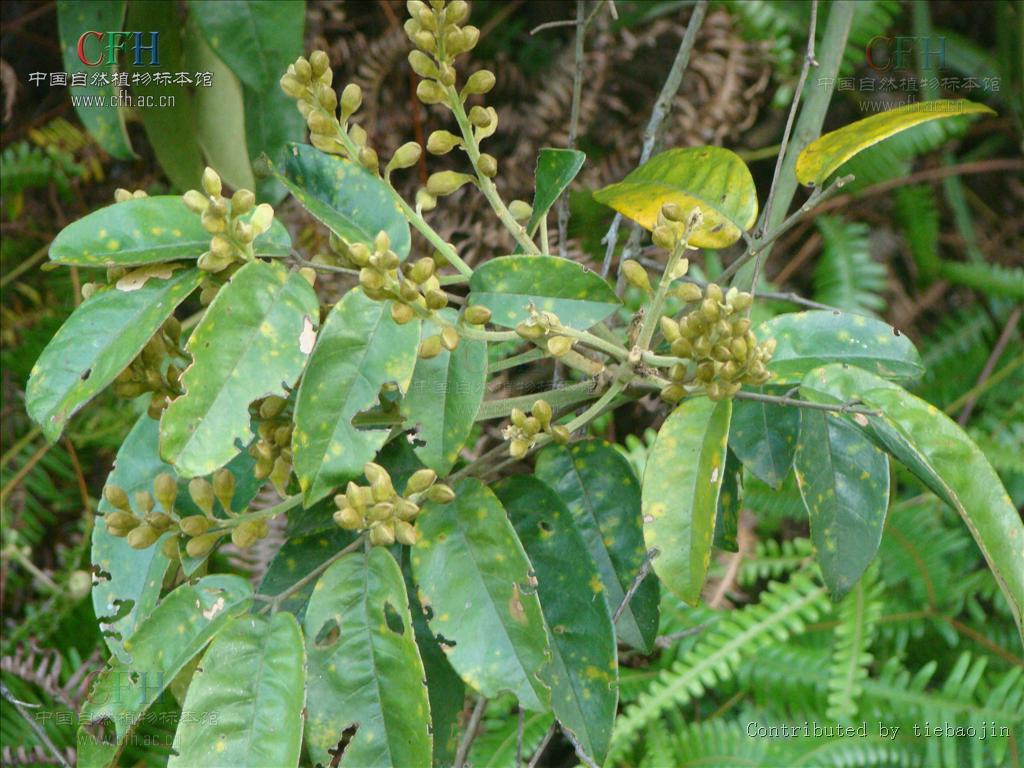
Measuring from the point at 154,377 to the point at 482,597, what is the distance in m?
0.28

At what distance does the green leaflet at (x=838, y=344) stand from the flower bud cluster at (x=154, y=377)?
45 centimetres

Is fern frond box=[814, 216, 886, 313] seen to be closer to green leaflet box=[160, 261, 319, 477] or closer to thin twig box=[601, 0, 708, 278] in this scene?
thin twig box=[601, 0, 708, 278]

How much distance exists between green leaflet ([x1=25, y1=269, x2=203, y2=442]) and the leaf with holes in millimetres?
354

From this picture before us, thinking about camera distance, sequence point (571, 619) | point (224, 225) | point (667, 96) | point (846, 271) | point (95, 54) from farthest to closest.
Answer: point (846, 271) → point (95, 54) → point (667, 96) → point (571, 619) → point (224, 225)

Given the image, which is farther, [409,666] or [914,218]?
[914,218]

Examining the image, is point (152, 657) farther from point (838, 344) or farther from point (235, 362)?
point (838, 344)

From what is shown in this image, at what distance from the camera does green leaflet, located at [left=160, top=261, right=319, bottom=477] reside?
577 mm

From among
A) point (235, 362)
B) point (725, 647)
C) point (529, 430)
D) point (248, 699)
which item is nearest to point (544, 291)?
point (529, 430)

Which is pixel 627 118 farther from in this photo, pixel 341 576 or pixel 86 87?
pixel 341 576

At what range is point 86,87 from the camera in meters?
1.15

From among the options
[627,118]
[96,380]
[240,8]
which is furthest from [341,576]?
[627,118]

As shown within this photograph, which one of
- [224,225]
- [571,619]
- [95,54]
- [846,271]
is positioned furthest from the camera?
[846,271]

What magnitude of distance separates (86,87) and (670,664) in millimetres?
1106

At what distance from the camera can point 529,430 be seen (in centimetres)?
66
